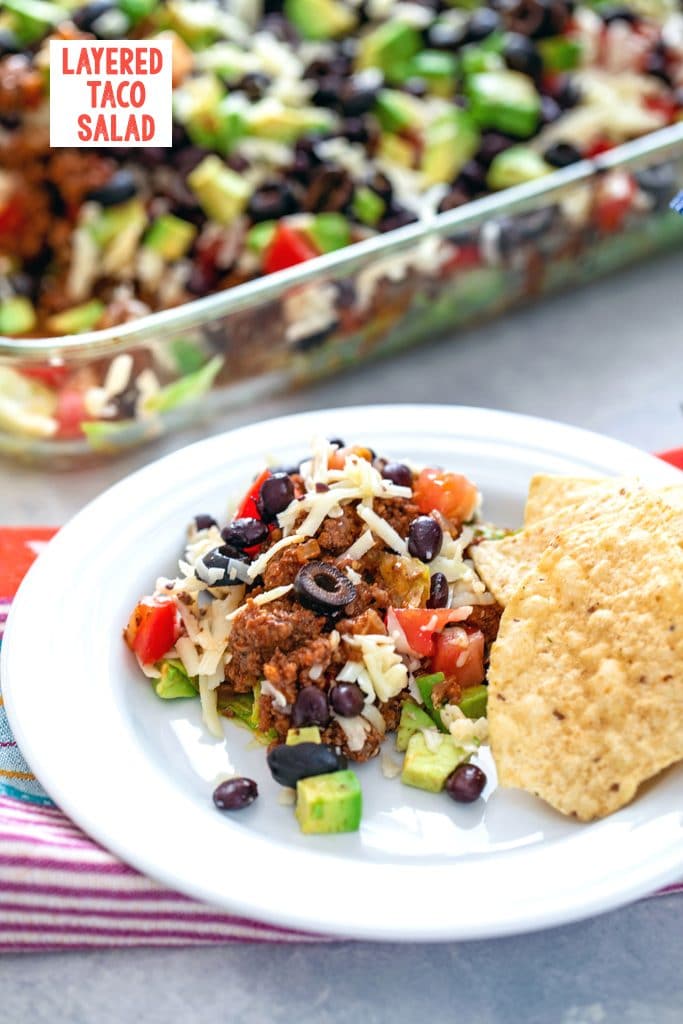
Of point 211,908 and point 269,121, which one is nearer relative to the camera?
point 211,908

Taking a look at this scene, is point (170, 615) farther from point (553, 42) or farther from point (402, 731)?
point (553, 42)

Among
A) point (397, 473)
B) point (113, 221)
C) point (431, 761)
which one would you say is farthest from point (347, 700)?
point (113, 221)

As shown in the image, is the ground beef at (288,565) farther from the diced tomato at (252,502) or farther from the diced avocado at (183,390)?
the diced avocado at (183,390)

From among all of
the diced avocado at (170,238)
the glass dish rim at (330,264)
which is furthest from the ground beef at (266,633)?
the diced avocado at (170,238)

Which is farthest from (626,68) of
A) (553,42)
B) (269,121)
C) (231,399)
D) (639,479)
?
(639,479)

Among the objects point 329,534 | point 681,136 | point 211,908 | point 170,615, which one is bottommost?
point 211,908

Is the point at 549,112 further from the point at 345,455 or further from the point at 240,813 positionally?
the point at 240,813

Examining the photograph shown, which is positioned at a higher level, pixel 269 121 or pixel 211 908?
pixel 269 121
